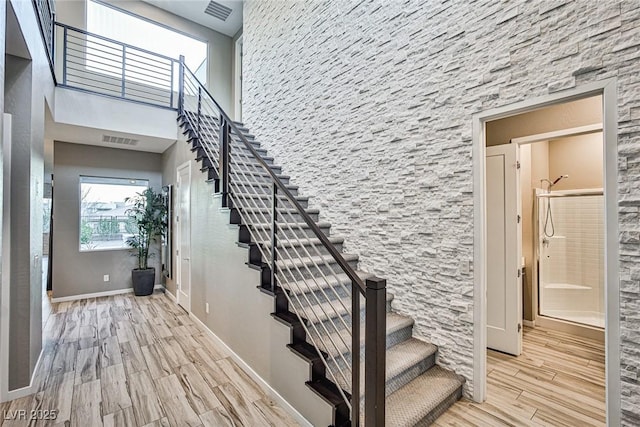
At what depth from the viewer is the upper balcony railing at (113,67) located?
4.96 meters

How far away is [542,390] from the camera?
2436mm

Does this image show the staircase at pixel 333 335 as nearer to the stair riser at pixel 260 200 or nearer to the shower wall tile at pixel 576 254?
the stair riser at pixel 260 200

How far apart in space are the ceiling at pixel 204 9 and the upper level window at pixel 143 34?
375mm

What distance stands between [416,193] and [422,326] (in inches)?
47.0

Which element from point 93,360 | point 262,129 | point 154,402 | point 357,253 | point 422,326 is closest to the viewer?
point 154,402

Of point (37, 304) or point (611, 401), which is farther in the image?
point (37, 304)

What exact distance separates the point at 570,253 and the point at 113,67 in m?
7.83

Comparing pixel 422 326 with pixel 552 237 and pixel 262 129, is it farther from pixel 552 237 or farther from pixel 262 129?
pixel 262 129

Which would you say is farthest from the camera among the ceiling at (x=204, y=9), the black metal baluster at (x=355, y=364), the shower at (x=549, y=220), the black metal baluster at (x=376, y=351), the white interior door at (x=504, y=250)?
the ceiling at (x=204, y=9)

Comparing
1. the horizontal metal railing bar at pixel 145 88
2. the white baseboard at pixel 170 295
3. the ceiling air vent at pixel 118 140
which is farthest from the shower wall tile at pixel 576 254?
the horizontal metal railing bar at pixel 145 88

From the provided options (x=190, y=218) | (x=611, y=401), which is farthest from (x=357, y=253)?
(x=190, y=218)

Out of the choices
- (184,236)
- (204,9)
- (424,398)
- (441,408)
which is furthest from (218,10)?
(441,408)

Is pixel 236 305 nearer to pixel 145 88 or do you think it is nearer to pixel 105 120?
pixel 105 120

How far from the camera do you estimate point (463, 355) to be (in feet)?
7.75
